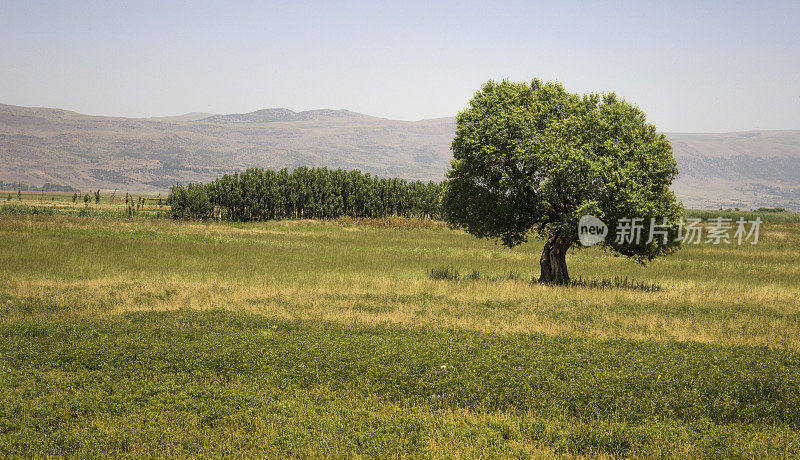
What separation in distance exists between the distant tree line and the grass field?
63024mm

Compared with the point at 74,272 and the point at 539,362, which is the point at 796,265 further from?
the point at 74,272

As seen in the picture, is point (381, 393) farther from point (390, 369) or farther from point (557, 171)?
point (557, 171)

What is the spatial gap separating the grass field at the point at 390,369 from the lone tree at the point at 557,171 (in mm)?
3557

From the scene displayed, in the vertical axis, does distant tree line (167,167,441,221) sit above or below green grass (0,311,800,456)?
above

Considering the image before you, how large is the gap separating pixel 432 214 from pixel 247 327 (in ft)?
285

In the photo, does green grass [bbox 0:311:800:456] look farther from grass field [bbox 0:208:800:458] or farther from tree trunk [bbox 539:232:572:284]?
tree trunk [bbox 539:232:572:284]

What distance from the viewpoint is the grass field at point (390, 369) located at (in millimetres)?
10445

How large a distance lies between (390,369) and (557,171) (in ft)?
55.0

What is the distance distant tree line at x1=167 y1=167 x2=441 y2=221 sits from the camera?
89.5 m

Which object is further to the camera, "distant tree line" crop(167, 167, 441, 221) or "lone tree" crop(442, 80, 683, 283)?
"distant tree line" crop(167, 167, 441, 221)

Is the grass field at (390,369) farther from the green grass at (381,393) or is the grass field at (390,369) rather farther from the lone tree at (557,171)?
the lone tree at (557,171)

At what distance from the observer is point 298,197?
95812mm

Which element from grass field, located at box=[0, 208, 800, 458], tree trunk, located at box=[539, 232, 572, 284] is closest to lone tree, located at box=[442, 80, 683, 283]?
tree trunk, located at box=[539, 232, 572, 284]

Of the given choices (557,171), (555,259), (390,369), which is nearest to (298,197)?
(555,259)
